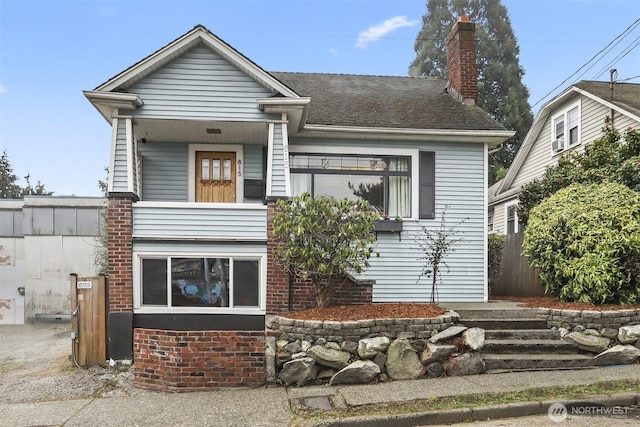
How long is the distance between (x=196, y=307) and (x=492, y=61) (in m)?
35.2

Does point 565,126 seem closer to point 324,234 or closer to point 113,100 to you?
point 324,234

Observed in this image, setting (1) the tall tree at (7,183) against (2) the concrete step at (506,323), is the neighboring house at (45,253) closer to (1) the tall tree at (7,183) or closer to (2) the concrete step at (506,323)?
(2) the concrete step at (506,323)

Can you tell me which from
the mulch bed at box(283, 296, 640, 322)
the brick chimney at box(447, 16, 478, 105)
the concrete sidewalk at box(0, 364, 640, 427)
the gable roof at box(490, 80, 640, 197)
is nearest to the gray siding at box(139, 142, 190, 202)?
the mulch bed at box(283, 296, 640, 322)

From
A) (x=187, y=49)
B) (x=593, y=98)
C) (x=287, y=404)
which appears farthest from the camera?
(x=593, y=98)

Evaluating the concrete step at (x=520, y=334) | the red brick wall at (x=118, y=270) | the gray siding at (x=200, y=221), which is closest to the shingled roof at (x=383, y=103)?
the gray siding at (x=200, y=221)

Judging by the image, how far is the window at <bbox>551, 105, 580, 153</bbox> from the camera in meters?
15.4

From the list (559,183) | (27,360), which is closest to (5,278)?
(27,360)

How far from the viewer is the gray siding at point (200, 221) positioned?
26.2 ft

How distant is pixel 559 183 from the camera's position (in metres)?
11.1

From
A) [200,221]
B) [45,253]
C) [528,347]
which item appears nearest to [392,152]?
[200,221]

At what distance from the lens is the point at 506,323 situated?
7.51m

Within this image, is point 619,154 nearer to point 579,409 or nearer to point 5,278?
point 579,409

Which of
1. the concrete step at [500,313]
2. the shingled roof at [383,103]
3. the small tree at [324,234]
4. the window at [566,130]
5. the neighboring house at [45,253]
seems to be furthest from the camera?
the window at [566,130]

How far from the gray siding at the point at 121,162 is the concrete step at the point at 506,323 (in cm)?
617
